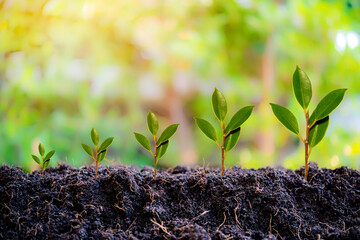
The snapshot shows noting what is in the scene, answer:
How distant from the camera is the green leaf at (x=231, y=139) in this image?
0.64m

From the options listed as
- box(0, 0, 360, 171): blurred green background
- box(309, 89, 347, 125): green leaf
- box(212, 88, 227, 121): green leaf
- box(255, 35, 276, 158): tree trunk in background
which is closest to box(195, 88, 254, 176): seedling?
box(212, 88, 227, 121): green leaf

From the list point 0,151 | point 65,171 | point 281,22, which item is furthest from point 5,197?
point 281,22

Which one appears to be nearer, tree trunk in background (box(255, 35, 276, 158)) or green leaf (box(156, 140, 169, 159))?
green leaf (box(156, 140, 169, 159))

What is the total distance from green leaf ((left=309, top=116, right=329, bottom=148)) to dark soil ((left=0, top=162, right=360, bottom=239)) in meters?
0.06

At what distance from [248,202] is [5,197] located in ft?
1.28

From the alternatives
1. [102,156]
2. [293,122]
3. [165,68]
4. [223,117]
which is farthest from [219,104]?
[165,68]

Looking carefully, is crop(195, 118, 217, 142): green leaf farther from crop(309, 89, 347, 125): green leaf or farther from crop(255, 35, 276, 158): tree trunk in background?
crop(255, 35, 276, 158): tree trunk in background

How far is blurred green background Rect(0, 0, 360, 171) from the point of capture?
6.44 feet

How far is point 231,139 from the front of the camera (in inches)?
25.2

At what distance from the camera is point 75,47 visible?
2117 millimetres

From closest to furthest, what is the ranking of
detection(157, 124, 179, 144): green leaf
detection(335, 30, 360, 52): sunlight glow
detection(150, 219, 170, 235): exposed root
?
detection(150, 219, 170, 235): exposed root
detection(157, 124, 179, 144): green leaf
detection(335, 30, 360, 52): sunlight glow

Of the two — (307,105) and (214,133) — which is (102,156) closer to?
(214,133)

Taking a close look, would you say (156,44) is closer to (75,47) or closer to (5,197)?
(75,47)

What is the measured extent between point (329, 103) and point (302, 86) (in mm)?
50
